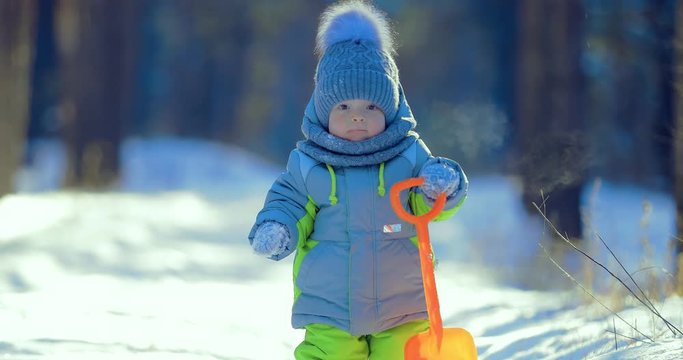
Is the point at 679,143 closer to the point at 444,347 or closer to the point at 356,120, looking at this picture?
the point at 356,120

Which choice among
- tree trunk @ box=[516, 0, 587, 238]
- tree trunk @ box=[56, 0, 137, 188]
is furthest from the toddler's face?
tree trunk @ box=[56, 0, 137, 188]

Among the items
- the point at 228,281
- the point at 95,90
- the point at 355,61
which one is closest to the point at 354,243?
the point at 355,61

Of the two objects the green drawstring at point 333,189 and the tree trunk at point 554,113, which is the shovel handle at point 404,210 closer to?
the green drawstring at point 333,189

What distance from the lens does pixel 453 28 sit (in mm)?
18578

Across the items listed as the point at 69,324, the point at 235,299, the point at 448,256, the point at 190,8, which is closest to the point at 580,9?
the point at 448,256

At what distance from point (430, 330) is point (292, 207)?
54cm

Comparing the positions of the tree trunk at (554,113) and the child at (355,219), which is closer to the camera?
the child at (355,219)

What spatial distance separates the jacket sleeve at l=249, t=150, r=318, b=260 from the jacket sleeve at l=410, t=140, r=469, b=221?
0.30 metres

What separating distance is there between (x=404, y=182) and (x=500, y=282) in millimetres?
4007

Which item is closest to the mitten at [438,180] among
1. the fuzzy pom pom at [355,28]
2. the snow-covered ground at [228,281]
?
the fuzzy pom pom at [355,28]

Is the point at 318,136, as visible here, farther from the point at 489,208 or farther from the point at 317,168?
the point at 489,208

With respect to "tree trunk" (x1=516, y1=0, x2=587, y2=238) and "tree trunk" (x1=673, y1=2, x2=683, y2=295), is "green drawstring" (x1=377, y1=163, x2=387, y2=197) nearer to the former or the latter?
"tree trunk" (x1=673, y1=2, x2=683, y2=295)

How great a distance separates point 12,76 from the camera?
8367mm

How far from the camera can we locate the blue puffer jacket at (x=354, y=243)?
2783 millimetres
